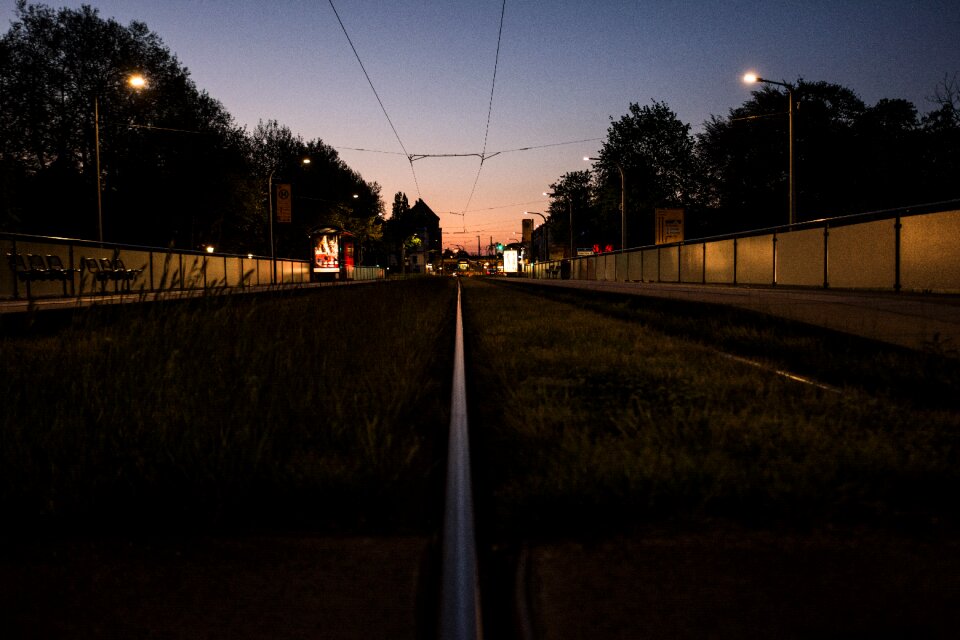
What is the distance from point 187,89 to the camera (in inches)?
2072

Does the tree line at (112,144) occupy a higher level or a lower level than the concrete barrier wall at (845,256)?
higher

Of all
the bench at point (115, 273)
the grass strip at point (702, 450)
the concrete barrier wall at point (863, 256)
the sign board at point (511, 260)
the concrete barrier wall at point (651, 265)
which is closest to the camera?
the grass strip at point (702, 450)

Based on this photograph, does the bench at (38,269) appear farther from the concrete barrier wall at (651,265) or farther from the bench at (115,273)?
the concrete barrier wall at (651,265)

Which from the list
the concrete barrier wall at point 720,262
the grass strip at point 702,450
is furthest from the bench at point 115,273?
the concrete barrier wall at point 720,262

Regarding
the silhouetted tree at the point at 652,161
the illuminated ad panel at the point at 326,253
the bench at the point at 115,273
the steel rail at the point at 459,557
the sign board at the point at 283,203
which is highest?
the silhouetted tree at the point at 652,161

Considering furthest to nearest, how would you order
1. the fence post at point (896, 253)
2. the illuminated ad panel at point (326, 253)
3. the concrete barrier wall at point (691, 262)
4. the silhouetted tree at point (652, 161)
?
the silhouetted tree at point (652, 161)
the illuminated ad panel at point (326, 253)
the concrete barrier wall at point (691, 262)
the fence post at point (896, 253)

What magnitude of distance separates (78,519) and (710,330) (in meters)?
9.32

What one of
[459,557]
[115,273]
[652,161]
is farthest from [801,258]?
[652,161]

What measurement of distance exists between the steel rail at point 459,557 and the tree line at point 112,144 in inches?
1612

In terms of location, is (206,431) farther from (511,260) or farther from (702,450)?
(511,260)

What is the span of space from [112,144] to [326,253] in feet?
59.7

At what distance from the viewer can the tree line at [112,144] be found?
1715 inches

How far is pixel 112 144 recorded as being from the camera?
158 ft

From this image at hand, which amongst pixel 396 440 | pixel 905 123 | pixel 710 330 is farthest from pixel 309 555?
pixel 905 123
